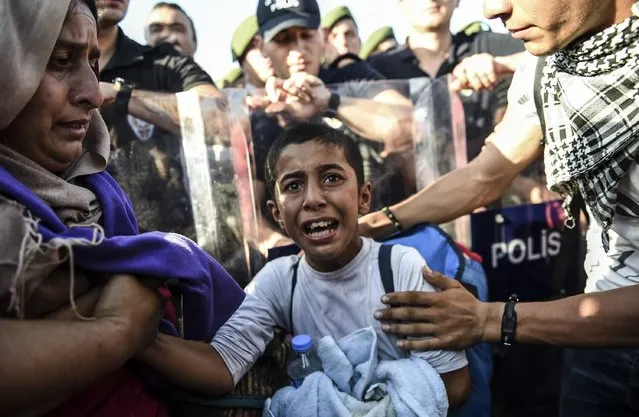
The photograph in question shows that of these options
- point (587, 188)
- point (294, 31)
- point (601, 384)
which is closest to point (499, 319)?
point (587, 188)

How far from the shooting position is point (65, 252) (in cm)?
131

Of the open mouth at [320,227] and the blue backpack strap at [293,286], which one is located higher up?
the open mouth at [320,227]

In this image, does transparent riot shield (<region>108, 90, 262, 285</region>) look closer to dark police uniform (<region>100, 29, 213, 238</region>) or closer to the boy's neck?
dark police uniform (<region>100, 29, 213, 238</region>)

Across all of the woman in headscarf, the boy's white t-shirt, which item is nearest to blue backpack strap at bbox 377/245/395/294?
the boy's white t-shirt

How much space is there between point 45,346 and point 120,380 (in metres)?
0.34

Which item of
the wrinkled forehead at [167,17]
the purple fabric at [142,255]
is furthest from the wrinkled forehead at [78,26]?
the wrinkled forehead at [167,17]

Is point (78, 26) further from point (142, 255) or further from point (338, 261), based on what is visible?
point (338, 261)

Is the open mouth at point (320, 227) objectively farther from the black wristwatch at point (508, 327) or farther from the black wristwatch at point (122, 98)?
the black wristwatch at point (122, 98)

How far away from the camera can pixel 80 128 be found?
1477 mm

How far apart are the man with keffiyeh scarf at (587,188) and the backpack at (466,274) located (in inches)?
13.4

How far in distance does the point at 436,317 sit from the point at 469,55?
2181 millimetres

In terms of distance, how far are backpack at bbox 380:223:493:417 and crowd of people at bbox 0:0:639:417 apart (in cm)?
9

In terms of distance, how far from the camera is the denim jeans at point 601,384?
221cm

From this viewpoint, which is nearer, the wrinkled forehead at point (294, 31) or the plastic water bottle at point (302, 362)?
the plastic water bottle at point (302, 362)
